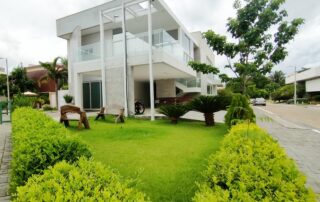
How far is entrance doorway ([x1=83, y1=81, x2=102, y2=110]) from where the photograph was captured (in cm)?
1908

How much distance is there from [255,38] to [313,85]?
136 feet

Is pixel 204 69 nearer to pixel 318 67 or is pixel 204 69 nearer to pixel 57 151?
pixel 57 151

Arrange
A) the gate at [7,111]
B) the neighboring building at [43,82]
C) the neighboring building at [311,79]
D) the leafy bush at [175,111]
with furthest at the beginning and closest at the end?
the neighboring building at [311,79] → the neighboring building at [43,82] → the gate at [7,111] → the leafy bush at [175,111]

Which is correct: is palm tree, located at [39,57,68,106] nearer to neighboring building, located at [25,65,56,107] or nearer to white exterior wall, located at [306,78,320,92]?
neighboring building, located at [25,65,56,107]

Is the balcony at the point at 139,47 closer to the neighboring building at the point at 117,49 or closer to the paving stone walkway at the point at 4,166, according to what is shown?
the neighboring building at the point at 117,49

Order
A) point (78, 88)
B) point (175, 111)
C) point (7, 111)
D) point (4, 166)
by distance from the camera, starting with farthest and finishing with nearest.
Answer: point (78, 88) → point (7, 111) → point (175, 111) → point (4, 166)

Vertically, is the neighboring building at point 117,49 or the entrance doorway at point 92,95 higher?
the neighboring building at point 117,49

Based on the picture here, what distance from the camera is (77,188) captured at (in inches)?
65.4

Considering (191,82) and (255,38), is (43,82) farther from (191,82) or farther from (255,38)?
(255,38)

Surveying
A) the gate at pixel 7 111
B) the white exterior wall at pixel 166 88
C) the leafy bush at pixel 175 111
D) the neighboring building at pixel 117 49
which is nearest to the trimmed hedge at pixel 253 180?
the leafy bush at pixel 175 111

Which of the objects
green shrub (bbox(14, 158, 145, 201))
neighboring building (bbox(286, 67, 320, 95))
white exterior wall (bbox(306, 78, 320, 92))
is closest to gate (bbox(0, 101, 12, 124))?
green shrub (bbox(14, 158, 145, 201))

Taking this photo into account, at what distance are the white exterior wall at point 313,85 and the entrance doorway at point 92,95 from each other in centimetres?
3752

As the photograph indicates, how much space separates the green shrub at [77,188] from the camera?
154cm

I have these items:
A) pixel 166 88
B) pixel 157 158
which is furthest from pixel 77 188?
pixel 166 88
